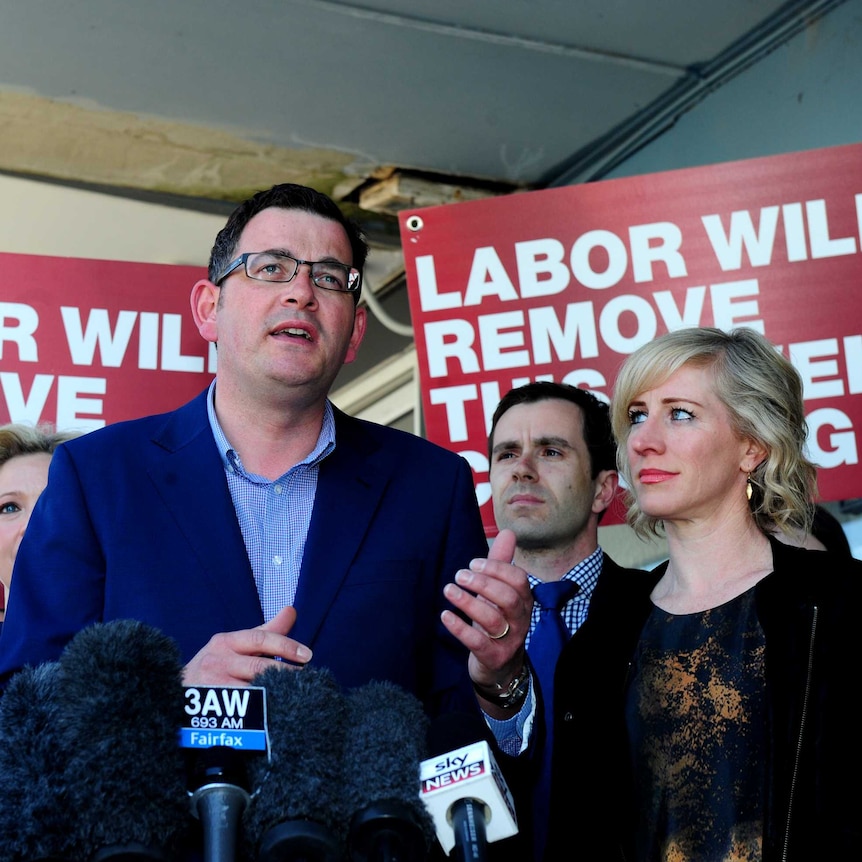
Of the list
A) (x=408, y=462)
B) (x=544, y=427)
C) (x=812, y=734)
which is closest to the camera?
(x=812, y=734)

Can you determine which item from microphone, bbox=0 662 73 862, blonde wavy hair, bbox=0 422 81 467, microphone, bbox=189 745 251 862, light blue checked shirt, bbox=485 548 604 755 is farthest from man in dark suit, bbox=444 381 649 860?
blonde wavy hair, bbox=0 422 81 467

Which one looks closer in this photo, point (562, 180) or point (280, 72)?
point (280, 72)

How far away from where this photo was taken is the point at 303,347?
2.19 metres

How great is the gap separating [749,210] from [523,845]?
2.26m

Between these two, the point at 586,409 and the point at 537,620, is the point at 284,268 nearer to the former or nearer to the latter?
the point at 537,620

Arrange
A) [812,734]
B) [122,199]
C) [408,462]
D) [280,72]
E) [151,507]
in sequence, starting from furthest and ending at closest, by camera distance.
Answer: [122,199]
[280,72]
[408,462]
[151,507]
[812,734]

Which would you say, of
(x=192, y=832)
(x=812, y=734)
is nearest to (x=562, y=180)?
(x=812, y=734)

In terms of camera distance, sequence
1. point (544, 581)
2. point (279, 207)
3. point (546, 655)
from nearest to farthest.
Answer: point (279, 207)
point (546, 655)
point (544, 581)

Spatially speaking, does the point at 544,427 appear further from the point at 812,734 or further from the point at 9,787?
the point at 9,787

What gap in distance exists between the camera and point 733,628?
2199 mm

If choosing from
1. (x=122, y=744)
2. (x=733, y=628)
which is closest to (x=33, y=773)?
(x=122, y=744)

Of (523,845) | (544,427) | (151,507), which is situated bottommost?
(523,845)

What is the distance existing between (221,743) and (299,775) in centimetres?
9

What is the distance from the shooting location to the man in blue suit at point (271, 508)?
6.61 feet
